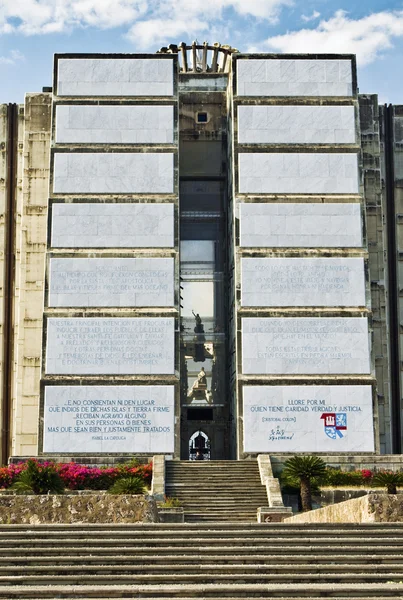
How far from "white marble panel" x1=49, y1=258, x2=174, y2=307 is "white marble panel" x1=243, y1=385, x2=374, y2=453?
23.9 feet

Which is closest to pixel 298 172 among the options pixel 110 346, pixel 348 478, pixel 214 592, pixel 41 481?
pixel 110 346

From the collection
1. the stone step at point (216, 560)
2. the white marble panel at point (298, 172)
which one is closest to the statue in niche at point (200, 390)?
the white marble panel at point (298, 172)

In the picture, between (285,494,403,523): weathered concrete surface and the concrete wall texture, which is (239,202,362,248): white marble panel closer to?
the concrete wall texture

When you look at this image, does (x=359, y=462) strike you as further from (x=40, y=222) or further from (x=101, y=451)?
(x=40, y=222)

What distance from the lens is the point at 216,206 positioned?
2424 inches

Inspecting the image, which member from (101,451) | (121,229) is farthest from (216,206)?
(101,451)

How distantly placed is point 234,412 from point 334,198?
13039mm

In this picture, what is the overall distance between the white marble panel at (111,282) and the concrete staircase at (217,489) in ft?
31.7

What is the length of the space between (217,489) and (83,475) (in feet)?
19.9

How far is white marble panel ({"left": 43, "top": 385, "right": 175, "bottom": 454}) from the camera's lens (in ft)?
167

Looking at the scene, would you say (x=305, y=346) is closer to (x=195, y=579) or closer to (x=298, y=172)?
(x=298, y=172)

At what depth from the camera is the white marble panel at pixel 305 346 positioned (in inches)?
2053

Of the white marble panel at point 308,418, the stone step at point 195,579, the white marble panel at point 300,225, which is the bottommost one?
the stone step at point 195,579

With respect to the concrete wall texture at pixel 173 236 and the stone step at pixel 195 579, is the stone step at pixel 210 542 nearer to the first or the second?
the stone step at pixel 195 579
